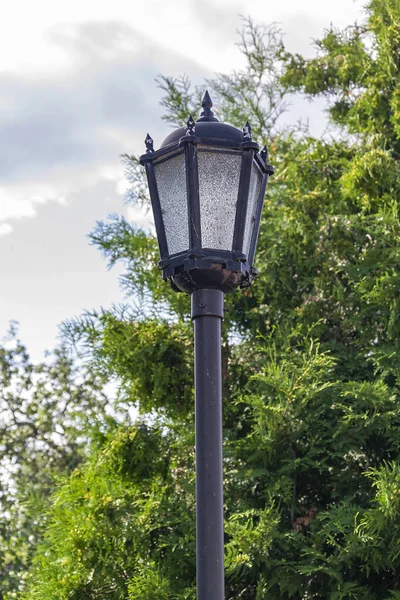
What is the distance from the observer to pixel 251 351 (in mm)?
9219

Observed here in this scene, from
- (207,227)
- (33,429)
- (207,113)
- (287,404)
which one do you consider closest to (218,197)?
(207,227)

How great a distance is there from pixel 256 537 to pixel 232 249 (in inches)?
171

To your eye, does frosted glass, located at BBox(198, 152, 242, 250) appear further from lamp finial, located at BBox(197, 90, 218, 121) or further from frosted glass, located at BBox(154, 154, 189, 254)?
lamp finial, located at BBox(197, 90, 218, 121)

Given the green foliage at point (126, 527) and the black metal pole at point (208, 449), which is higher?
the green foliage at point (126, 527)

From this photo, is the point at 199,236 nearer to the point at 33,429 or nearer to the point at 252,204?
the point at 252,204

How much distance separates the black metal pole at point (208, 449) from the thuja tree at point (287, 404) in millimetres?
3791

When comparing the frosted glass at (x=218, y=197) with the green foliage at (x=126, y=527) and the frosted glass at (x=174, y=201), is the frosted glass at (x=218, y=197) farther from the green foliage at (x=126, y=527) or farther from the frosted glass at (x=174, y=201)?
the green foliage at (x=126, y=527)

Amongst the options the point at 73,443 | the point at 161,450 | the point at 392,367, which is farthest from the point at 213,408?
the point at 73,443

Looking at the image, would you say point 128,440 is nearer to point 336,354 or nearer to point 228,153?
point 336,354

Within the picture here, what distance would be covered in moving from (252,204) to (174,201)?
1.13 feet

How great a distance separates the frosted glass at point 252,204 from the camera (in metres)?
3.35

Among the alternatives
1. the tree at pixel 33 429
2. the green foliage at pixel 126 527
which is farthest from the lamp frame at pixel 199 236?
the tree at pixel 33 429

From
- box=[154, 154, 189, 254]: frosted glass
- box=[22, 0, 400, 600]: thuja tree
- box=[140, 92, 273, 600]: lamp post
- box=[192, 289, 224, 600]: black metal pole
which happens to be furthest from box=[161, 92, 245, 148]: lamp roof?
box=[22, 0, 400, 600]: thuja tree

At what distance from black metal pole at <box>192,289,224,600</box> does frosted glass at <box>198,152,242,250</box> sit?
8.9 inches
